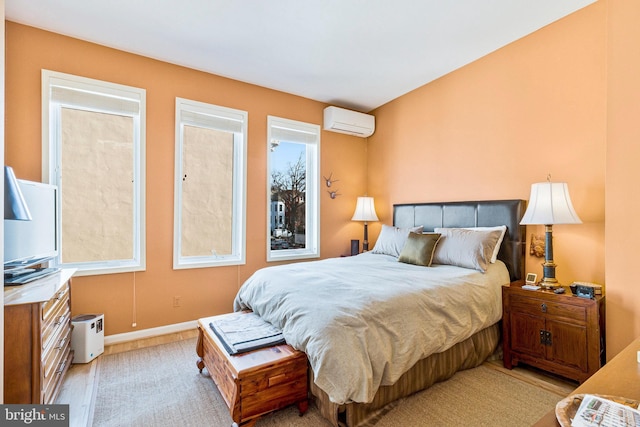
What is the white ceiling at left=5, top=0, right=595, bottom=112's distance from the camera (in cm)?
243

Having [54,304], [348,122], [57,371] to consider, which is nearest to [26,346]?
[54,304]

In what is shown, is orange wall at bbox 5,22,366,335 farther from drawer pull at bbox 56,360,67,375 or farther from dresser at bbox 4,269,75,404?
dresser at bbox 4,269,75,404

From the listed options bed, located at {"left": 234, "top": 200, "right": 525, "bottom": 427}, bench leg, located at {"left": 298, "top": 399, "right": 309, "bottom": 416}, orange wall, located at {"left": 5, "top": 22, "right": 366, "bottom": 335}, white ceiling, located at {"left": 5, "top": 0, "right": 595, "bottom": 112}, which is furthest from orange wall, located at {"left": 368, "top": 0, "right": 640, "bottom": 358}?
bench leg, located at {"left": 298, "top": 399, "right": 309, "bottom": 416}

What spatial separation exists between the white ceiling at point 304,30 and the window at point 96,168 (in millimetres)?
519

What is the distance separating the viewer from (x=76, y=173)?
116 inches

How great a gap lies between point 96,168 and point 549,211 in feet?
13.1

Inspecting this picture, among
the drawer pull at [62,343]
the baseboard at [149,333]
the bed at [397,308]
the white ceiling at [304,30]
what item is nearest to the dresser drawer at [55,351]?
the drawer pull at [62,343]

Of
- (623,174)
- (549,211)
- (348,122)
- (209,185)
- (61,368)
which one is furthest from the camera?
(348,122)

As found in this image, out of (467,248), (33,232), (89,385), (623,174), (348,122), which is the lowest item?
(89,385)

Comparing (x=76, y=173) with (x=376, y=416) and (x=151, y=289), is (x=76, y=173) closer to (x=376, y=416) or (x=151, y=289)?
(x=151, y=289)

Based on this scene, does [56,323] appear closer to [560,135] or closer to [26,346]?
[26,346]

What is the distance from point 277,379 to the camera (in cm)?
178

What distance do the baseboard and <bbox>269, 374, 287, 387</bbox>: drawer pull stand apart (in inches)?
77.2

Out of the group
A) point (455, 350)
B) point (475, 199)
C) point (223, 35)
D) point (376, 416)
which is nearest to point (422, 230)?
point (475, 199)
